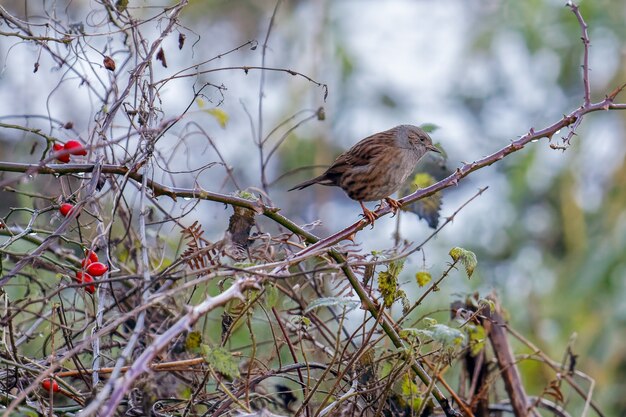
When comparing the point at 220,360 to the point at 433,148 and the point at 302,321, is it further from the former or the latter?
the point at 433,148

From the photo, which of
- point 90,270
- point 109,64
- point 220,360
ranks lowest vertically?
point 220,360

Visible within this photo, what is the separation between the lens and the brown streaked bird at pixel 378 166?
4.47 meters

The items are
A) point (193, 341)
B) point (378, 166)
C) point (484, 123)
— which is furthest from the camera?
point (484, 123)

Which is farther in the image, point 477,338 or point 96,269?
point 477,338

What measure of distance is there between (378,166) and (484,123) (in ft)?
16.6

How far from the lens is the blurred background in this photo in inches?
268

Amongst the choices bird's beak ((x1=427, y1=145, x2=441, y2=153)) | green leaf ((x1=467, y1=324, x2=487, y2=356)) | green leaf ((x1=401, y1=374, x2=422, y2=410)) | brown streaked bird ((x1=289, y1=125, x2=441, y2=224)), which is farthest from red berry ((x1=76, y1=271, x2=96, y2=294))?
bird's beak ((x1=427, y1=145, x2=441, y2=153))

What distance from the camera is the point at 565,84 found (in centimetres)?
892

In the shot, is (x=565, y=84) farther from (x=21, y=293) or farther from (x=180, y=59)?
(x=21, y=293)

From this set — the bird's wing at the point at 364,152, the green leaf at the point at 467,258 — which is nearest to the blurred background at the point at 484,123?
the bird's wing at the point at 364,152

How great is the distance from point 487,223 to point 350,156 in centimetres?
362

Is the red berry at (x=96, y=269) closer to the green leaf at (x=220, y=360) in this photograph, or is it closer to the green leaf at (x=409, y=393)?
the green leaf at (x=220, y=360)

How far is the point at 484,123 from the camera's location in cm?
930

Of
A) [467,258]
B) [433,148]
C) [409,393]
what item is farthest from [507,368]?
[433,148]
